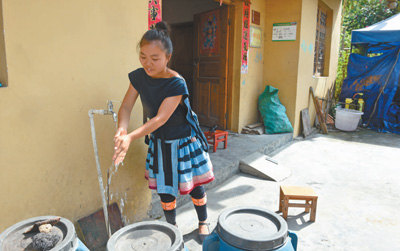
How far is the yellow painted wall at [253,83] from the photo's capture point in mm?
5641

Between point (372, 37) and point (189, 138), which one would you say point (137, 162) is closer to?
point (189, 138)

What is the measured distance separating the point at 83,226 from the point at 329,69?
320 inches

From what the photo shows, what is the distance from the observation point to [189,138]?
222 centimetres

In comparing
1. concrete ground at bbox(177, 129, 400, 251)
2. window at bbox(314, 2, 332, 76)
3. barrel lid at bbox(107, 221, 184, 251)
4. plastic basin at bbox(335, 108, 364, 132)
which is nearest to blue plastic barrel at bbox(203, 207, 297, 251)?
barrel lid at bbox(107, 221, 184, 251)

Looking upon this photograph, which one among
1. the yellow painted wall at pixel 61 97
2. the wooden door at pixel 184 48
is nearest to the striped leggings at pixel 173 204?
the yellow painted wall at pixel 61 97

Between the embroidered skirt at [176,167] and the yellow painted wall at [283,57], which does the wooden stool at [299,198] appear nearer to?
the embroidered skirt at [176,167]

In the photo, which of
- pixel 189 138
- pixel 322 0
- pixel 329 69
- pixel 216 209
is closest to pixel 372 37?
pixel 329 69

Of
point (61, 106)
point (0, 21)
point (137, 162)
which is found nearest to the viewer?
point (0, 21)

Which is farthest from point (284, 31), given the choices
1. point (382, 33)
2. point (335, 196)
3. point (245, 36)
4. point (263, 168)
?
point (335, 196)

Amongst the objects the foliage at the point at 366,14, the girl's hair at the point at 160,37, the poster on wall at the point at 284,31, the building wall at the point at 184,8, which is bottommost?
the girl's hair at the point at 160,37

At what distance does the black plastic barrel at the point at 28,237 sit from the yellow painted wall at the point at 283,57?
5.39 metres

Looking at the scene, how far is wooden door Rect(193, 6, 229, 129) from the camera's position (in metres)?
5.56

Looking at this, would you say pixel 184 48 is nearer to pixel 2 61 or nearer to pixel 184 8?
pixel 184 8

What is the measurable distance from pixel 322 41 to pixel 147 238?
8029 millimetres
